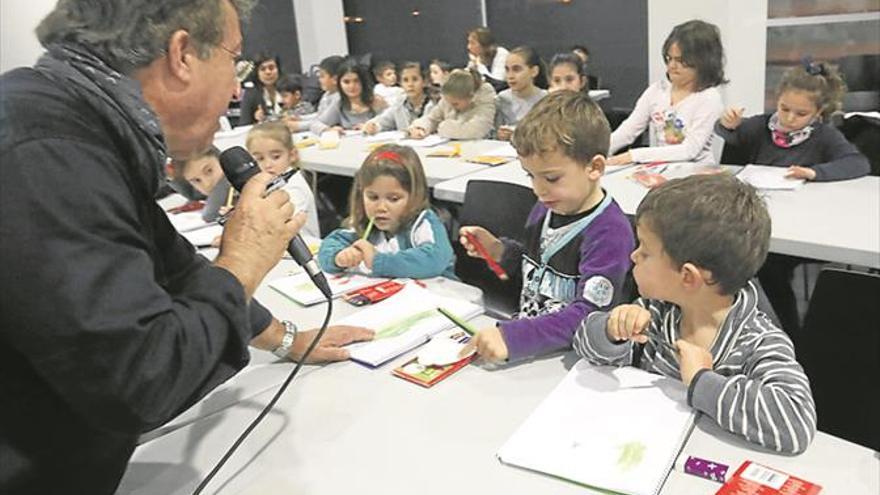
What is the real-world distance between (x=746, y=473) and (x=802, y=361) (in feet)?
1.75

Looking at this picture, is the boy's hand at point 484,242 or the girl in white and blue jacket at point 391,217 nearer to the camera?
the boy's hand at point 484,242

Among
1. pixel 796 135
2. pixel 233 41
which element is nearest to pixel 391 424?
pixel 233 41

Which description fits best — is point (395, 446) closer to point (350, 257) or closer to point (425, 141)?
point (350, 257)

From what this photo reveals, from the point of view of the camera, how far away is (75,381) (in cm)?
77

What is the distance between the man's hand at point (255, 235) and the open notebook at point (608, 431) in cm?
45

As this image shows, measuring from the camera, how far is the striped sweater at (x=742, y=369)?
104cm

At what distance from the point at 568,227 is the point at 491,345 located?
385 millimetres

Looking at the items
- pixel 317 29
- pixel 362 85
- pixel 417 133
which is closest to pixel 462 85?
pixel 417 133

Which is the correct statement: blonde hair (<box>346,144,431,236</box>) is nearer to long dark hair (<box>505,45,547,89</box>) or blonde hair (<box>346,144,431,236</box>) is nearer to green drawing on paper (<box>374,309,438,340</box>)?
green drawing on paper (<box>374,309,438,340</box>)

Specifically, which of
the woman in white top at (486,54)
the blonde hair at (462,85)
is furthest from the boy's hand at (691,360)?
the woman in white top at (486,54)

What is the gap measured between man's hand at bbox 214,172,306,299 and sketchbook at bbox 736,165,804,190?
6.34ft

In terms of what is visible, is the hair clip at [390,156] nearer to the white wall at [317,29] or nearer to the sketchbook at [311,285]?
the sketchbook at [311,285]

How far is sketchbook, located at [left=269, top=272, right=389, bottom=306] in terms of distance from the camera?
6.00ft

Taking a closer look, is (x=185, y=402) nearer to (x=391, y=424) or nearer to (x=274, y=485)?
(x=274, y=485)
